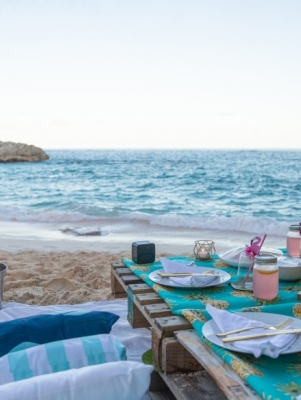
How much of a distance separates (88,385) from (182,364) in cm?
40

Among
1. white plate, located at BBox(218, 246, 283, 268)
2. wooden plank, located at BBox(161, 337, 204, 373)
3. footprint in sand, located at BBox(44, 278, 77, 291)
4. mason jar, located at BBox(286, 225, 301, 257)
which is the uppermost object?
→ mason jar, located at BBox(286, 225, 301, 257)

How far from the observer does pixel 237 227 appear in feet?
25.3

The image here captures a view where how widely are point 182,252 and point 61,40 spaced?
7223 mm

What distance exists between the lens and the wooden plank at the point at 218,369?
3.34 feet

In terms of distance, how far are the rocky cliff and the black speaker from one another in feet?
122

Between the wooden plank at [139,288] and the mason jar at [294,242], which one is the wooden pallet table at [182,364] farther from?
the mason jar at [294,242]

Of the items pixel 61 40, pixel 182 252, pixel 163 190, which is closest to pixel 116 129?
pixel 163 190

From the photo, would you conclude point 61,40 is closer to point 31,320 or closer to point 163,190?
point 163,190

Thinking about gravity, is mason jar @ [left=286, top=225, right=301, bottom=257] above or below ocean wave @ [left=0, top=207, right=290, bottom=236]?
above

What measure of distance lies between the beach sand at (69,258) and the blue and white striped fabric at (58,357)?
5.00 ft

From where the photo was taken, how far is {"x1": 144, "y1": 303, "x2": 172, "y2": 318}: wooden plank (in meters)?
1.54

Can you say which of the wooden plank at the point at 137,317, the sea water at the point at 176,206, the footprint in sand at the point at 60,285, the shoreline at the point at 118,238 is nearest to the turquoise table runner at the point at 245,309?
the wooden plank at the point at 137,317

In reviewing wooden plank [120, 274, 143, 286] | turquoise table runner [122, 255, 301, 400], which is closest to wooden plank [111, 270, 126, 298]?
turquoise table runner [122, 255, 301, 400]

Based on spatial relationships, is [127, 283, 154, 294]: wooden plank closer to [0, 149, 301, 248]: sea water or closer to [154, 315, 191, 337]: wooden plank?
[154, 315, 191, 337]: wooden plank
